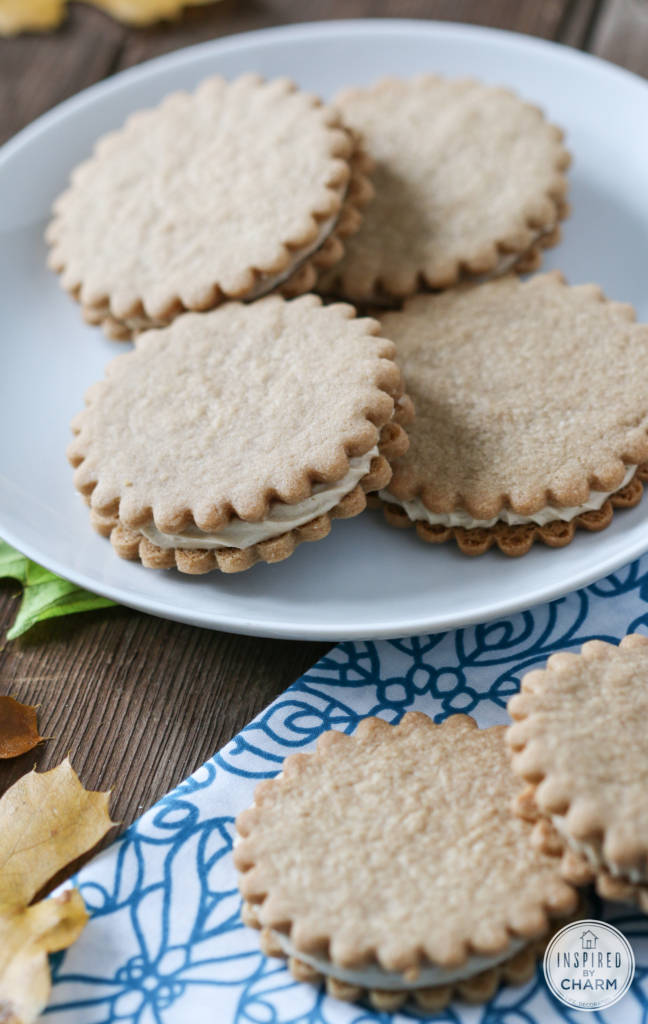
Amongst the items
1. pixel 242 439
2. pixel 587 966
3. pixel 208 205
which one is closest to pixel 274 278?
pixel 208 205

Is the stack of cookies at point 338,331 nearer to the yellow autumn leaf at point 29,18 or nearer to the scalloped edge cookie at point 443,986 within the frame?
the scalloped edge cookie at point 443,986

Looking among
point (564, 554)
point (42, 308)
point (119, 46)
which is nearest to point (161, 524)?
point (564, 554)

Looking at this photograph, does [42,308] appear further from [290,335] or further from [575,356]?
[575,356]

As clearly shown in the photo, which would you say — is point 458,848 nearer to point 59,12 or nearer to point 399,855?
point 399,855

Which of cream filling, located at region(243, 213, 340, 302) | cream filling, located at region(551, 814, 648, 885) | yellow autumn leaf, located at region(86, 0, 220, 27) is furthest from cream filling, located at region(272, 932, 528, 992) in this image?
yellow autumn leaf, located at region(86, 0, 220, 27)

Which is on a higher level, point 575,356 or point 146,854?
point 575,356

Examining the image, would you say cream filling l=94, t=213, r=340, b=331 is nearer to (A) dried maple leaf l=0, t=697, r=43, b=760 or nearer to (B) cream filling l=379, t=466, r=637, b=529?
(B) cream filling l=379, t=466, r=637, b=529
